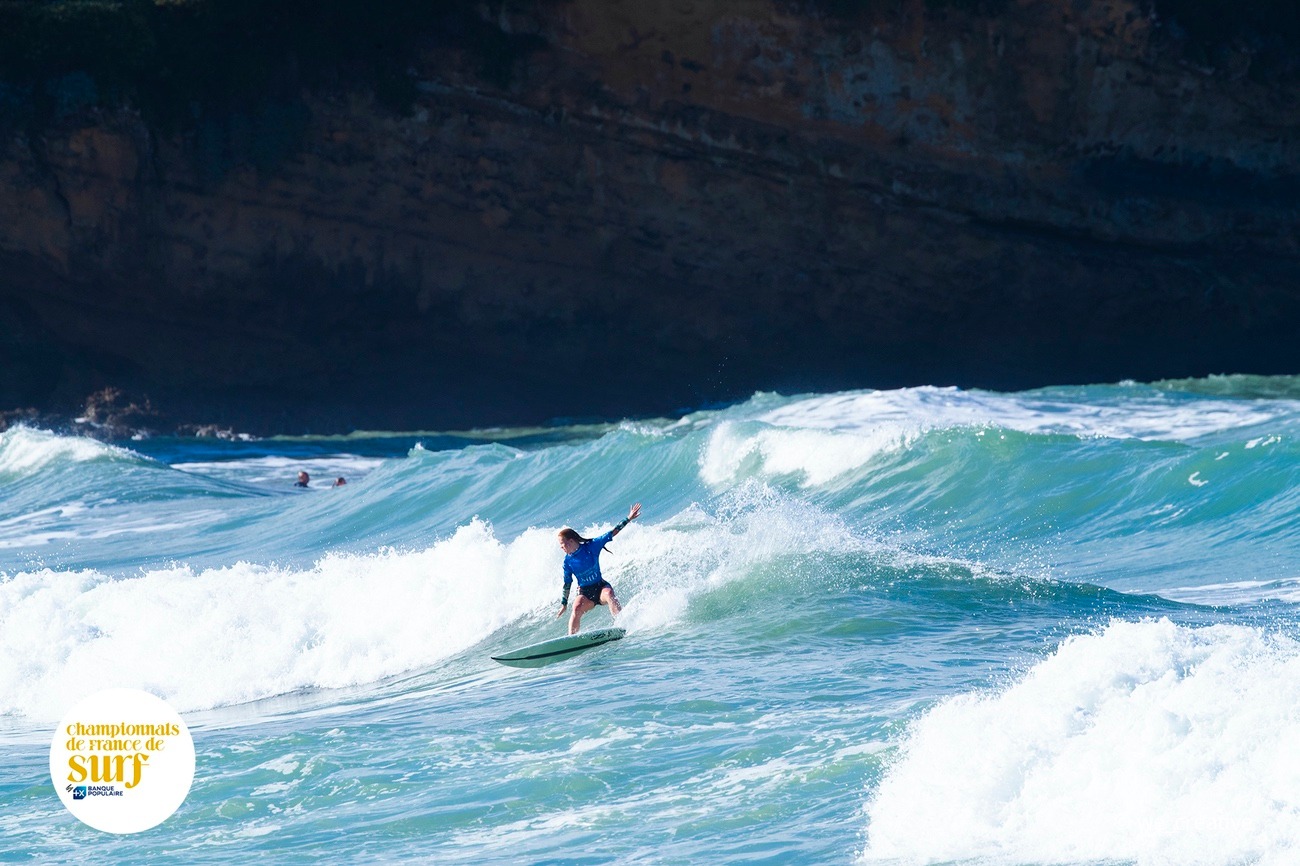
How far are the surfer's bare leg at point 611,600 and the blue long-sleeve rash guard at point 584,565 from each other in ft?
0.44

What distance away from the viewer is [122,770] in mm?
7207

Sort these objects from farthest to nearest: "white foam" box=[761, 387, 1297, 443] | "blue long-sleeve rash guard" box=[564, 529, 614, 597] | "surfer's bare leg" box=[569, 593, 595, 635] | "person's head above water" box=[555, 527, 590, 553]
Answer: "white foam" box=[761, 387, 1297, 443] < "blue long-sleeve rash guard" box=[564, 529, 614, 597] < "surfer's bare leg" box=[569, 593, 595, 635] < "person's head above water" box=[555, 527, 590, 553]

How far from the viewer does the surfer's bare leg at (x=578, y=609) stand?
32.9ft

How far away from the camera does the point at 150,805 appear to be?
6965mm

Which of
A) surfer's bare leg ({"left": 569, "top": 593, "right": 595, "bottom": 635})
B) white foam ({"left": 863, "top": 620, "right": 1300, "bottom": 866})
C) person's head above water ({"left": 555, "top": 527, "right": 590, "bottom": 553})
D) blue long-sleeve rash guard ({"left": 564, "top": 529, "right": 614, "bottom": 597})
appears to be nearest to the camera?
white foam ({"left": 863, "top": 620, "right": 1300, "bottom": 866})

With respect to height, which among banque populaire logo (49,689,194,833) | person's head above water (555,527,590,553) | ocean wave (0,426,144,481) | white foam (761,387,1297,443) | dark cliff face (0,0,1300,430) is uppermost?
dark cliff face (0,0,1300,430)

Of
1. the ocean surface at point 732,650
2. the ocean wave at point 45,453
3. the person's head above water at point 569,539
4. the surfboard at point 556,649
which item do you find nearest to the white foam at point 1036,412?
the ocean surface at point 732,650

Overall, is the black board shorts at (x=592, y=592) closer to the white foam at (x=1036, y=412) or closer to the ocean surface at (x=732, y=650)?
the ocean surface at (x=732, y=650)

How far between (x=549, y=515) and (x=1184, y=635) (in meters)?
10.4

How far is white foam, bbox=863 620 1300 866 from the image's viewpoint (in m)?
4.96

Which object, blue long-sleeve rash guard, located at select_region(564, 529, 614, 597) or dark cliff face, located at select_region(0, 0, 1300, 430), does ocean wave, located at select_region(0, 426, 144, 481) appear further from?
blue long-sleeve rash guard, located at select_region(564, 529, 614, 597)

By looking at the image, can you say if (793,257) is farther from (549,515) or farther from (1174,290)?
(549,515)

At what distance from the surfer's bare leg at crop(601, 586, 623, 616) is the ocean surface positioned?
183mm

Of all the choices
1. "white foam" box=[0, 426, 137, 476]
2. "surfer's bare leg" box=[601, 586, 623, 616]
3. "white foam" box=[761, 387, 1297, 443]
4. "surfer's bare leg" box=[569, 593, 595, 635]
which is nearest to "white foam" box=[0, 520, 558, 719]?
"surfer's bare leg" box=[569, 593, 595, 635]
